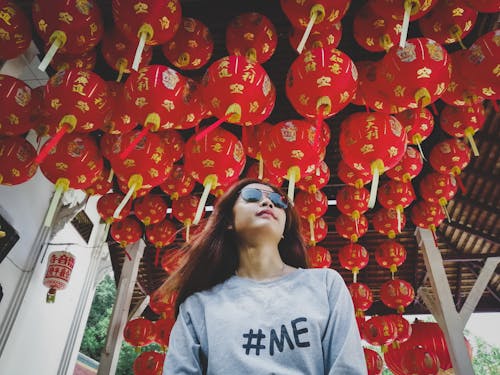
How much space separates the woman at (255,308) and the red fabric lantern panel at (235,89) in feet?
2.78

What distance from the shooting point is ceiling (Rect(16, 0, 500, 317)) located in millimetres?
4227

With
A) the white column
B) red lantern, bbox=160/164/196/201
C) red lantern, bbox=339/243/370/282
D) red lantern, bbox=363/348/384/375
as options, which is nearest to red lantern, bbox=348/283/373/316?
red lantern, bbox=339/243/370/282

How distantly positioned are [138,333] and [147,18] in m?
5.38

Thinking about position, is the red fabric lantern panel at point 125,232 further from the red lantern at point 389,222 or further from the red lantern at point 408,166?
the red lantern at point 408,166

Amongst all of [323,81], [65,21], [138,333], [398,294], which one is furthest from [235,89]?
[138,333]

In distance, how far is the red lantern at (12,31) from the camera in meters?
3.15

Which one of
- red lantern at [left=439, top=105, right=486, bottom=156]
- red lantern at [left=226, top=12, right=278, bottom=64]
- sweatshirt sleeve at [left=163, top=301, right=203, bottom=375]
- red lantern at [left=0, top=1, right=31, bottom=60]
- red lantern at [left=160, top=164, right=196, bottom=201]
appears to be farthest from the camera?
red lantern at [left=160, top=164, right=196, bottom=201]

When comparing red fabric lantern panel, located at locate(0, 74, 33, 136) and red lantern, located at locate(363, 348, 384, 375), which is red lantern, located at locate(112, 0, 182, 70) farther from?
red lantern, located at locate(363, 348, 384, 375)

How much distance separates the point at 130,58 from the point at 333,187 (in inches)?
170

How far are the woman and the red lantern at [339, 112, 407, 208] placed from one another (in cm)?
126

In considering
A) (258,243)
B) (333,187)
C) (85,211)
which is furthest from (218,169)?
(85,211)

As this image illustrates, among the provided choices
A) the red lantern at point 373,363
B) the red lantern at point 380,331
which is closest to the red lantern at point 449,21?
the red lantern at point 380,331

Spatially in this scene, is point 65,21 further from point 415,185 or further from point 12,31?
point 415,185

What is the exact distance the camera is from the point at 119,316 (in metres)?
6.13
